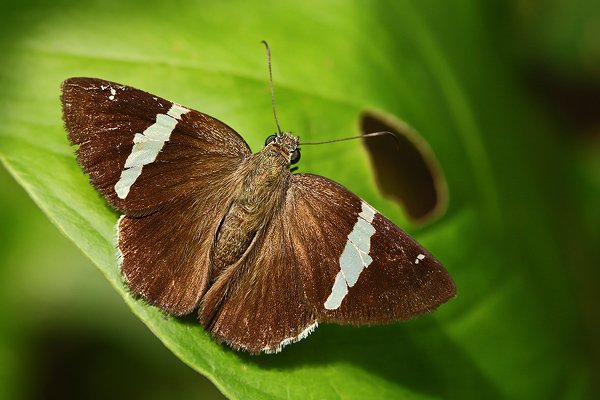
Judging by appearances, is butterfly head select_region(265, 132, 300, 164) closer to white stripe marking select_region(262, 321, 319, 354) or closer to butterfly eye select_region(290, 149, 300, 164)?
butterfly eye select_region(290, 149, 300, 164)

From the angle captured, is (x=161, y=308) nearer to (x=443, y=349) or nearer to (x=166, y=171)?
(x=166, y=171)

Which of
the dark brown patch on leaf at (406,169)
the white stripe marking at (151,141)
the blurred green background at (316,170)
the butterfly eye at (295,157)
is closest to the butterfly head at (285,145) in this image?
the butterfly eye at (295,157)

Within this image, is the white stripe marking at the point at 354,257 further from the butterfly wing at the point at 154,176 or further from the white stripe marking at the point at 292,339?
the butterfly wing at the point at 154,176

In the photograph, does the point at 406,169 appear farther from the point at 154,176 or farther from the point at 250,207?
the point at 154,176

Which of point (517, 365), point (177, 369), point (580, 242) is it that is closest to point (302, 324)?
point (517, 365)

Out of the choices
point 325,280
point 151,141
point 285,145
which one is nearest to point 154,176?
point 151,141

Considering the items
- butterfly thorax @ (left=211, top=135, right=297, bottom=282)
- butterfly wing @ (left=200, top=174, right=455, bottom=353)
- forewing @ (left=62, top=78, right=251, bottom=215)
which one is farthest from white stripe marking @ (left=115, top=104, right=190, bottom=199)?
butterfly wing @ (left=200, top=174, right=455, bottom=353)

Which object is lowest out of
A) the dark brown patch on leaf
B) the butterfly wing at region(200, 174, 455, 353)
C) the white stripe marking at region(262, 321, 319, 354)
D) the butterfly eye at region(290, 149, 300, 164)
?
the white stripe marking at region(262, 321, 319, 354)
